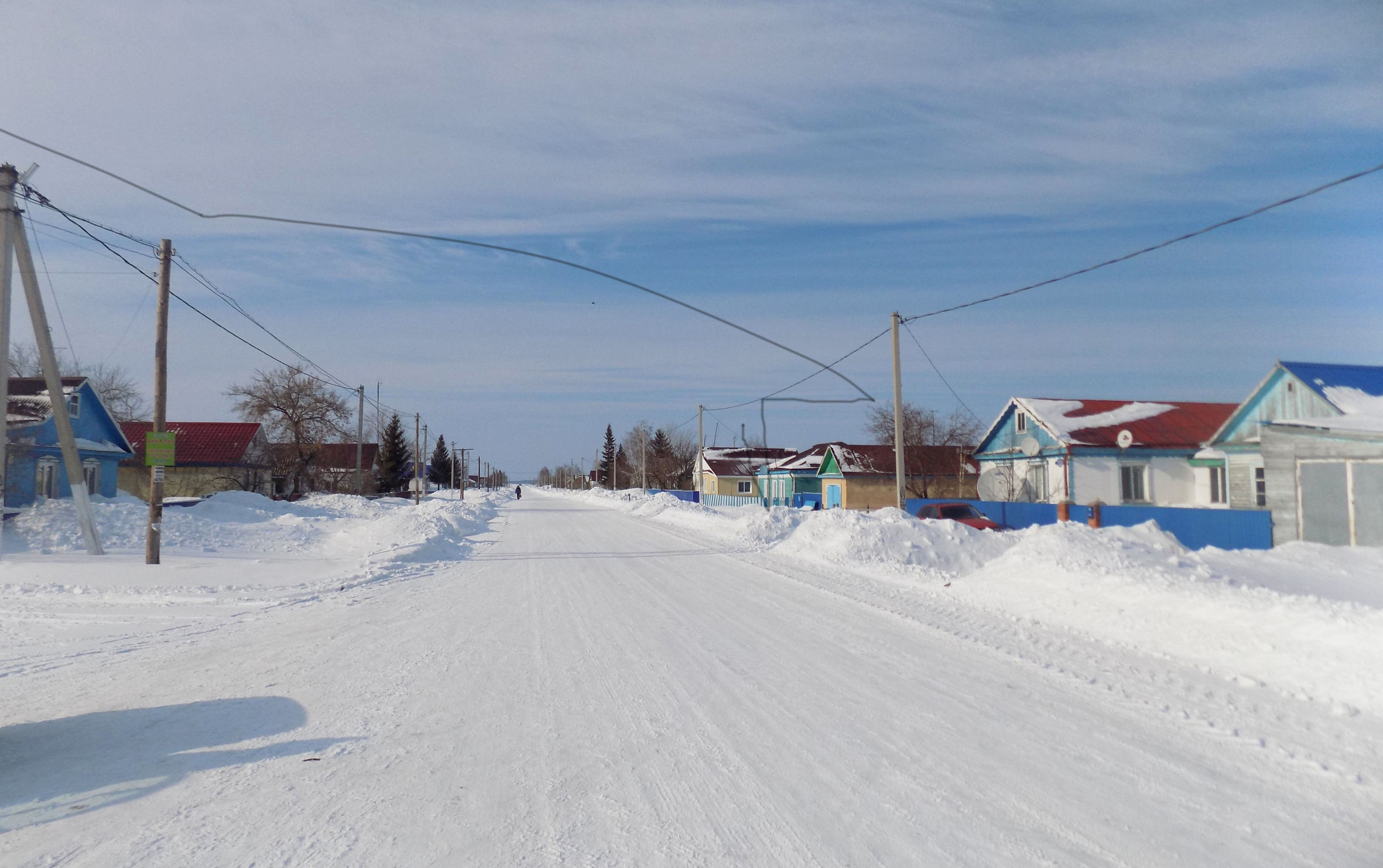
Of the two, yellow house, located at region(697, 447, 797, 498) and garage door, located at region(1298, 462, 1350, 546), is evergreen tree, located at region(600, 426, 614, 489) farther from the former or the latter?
garage door, located at region(1298, 462, 1350, 546)

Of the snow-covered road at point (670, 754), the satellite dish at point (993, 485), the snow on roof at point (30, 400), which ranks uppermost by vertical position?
the snow on roof at point (30, 400)

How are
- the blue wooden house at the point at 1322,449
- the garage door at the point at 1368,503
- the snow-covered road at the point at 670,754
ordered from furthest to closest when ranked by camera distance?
the blue wooden house at the point at 1322,449 < the garage door at the point at 1368,503 < the snow-covered road at the point at 670,754

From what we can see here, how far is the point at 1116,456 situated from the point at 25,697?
3962cm

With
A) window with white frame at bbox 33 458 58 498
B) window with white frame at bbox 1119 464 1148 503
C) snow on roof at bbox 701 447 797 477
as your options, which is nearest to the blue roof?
window with white frame at bbox 1119 464 1148 503

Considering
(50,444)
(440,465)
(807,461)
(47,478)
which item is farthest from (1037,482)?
(440,465)

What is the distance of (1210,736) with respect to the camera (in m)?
6.10

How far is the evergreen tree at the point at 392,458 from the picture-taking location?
88.5 metres

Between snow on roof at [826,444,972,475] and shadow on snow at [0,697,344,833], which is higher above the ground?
snow on roof at [826,444,972,475]

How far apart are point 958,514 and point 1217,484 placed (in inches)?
649

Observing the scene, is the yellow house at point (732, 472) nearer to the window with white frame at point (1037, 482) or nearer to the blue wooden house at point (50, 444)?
the window with white frame at point (1037, 482)

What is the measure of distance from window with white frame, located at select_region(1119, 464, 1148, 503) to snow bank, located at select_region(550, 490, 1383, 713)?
59.3 feet

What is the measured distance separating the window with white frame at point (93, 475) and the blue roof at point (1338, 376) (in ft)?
148

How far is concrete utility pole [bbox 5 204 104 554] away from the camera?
1833 centimetres

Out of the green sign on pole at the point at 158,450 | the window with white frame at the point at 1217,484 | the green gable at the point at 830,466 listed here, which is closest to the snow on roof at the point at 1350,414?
the window with white frame at the point at 1217,484
